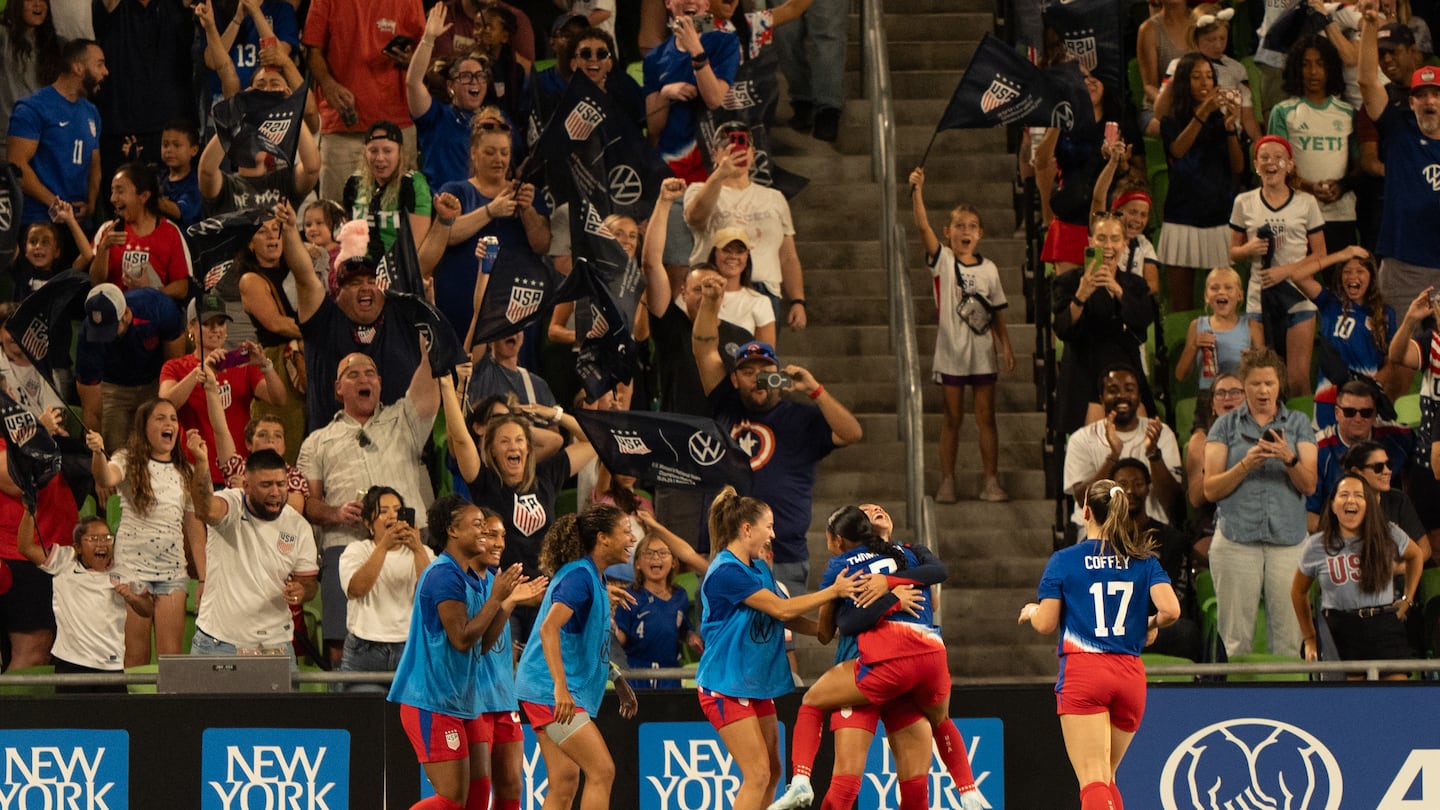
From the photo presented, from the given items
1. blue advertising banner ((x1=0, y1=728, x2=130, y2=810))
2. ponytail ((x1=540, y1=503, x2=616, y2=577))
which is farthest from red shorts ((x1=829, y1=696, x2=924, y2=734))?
blue advertising banner ((x1=0, y1=728, x2=130, y2=810))

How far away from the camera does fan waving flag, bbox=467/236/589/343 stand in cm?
1288

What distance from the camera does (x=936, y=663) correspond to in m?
10.7

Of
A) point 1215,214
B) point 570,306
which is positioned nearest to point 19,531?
point 570,306

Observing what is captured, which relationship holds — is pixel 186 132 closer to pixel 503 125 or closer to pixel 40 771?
pixel 503 125

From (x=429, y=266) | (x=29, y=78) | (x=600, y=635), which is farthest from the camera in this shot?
(x=29, y=78)

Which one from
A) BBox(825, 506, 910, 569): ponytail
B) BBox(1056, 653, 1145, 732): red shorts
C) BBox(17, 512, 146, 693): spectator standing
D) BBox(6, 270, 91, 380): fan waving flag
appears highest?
BBox(6, 270, 91, 380): fan waving flag

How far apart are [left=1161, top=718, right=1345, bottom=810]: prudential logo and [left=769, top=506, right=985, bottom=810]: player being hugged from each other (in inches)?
55.3

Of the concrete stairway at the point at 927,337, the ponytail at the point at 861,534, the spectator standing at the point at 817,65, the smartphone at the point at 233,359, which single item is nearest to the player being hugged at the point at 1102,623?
the ponytail at the point at 861,534

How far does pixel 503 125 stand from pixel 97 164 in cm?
326

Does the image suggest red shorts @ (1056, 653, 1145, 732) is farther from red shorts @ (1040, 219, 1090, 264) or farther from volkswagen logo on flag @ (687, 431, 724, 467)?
red shorts @ (1040, 219, 1090, 264)

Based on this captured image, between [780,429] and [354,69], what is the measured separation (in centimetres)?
470

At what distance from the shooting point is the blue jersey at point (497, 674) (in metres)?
10.6

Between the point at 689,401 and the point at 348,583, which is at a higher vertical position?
the point at 689,401

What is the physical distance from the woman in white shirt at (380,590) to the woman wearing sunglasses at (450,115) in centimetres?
343
